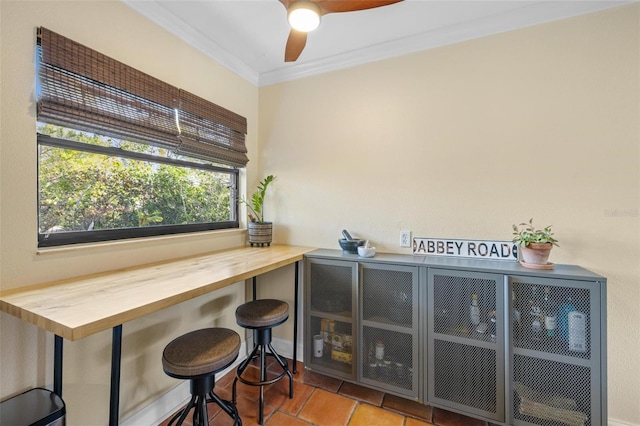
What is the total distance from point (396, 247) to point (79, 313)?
1885 millimetres

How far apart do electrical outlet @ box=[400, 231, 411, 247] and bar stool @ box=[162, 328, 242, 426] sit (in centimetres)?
136

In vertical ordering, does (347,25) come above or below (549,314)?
above

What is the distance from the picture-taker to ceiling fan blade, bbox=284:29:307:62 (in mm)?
1613

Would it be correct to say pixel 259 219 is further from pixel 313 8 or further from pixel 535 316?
pixel 535 316

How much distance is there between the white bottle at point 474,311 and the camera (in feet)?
5.30

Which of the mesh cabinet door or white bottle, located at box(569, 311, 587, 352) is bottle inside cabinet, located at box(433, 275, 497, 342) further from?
white bottle, located at box(569, 311, 587, 352)

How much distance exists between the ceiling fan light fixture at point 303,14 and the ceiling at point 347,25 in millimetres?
467

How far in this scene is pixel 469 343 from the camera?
160 centimetres

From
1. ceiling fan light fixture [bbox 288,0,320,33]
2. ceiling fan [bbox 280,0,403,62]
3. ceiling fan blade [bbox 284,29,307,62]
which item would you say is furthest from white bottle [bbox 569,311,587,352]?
ceiling fan blade [bbox 284,29,307,62]

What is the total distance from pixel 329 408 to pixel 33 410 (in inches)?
59.0

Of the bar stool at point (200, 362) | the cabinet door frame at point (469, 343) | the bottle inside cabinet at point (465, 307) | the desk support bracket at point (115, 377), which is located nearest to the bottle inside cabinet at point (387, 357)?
the cabinet door frame at point (469, 343)

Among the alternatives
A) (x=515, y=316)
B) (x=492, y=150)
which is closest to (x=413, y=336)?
(x=515, y=316)

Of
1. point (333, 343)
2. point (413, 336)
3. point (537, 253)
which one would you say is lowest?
point (333, 343)

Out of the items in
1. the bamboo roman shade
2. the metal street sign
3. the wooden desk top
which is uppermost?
the bamboo roman shade
